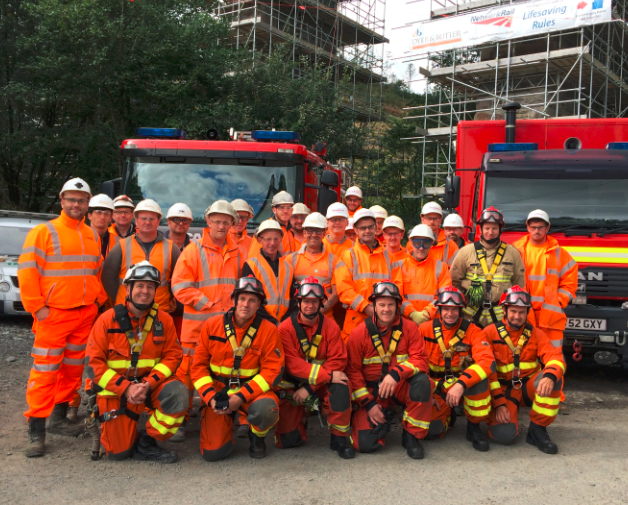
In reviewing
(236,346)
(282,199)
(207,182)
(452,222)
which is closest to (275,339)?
(236,346)

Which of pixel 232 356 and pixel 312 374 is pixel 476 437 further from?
pixel 232 356

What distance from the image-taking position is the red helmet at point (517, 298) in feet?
16.3

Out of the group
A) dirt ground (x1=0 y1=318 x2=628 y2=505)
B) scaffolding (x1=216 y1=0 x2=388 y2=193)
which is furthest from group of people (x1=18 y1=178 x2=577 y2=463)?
scaffolding (x1=216 y1=0 x2=388 y2=193)

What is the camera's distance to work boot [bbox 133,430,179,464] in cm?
436

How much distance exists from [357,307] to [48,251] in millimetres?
2555

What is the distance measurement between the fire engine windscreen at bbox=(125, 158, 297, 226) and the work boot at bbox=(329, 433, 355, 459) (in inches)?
129

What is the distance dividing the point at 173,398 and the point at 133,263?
133cm

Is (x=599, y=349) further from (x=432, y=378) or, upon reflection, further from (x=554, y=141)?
(x=554, y=141)

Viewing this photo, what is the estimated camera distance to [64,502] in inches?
144

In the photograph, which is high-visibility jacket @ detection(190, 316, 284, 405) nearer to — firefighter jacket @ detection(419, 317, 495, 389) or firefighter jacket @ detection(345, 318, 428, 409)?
Result: firefighter jacket @ detection(345, 318, 428, 409)

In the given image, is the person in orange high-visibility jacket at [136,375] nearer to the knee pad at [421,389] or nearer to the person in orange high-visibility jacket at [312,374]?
the person in orange high-visibility jacket at [312,374]

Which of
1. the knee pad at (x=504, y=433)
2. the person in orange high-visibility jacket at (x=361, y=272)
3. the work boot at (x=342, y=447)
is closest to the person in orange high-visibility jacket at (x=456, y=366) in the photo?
the knee pad at (x=504, y=433)

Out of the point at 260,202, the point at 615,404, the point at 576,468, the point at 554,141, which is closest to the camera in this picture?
the point at 576,468

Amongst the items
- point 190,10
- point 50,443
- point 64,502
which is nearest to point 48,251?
point 50,443
